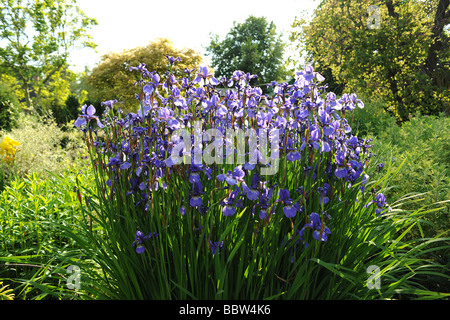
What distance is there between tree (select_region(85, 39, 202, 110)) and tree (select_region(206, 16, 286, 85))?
16078 mm

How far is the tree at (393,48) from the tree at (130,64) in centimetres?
1019

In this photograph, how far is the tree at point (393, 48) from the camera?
9.51 metres

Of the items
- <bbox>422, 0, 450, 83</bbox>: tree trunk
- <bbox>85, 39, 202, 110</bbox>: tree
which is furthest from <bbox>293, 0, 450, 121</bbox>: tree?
<bbox>85, 39, 202, 110</bbox>: tree

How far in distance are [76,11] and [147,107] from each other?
23.8 m

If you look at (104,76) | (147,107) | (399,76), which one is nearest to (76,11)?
(104,76)

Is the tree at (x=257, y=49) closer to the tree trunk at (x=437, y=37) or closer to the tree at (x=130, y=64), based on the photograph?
the tree at (x=130, y=64)

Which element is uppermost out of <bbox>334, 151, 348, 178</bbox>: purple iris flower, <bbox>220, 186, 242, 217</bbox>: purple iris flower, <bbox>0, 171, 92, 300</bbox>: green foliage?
<bbox>334, 151, 348, 178</bbox>: purple iris flower

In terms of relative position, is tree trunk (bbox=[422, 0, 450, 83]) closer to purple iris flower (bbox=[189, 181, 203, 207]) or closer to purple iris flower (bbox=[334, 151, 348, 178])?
purple iris flower (bbox=[334, 151, 348, 178])

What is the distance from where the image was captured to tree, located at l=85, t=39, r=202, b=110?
19.8 metres

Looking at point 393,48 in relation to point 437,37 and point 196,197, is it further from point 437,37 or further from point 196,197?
point 196,197

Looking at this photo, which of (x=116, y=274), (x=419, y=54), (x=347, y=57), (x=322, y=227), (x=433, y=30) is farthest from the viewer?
(x=347, y=57)

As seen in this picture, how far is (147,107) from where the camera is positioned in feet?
6.23
